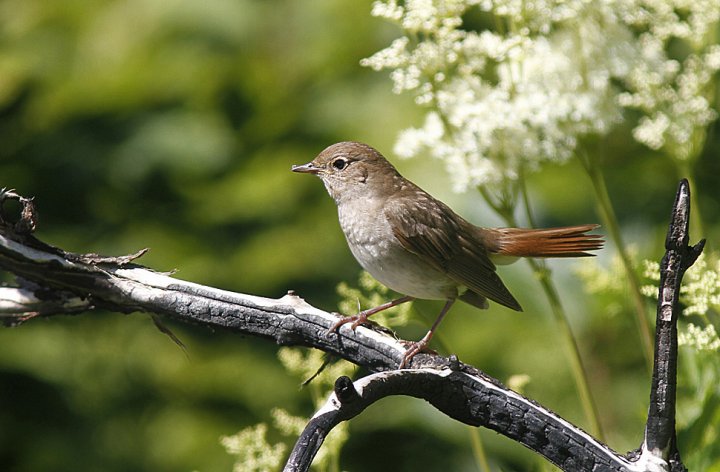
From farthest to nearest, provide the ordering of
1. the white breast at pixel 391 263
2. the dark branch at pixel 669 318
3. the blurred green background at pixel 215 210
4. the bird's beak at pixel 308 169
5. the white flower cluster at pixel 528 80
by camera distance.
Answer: the blurred green background at pixel 215 210 < the bird's beak at pixel 308 169 < the white breast at pixel 391 263 < the white flower cluster at pixel 528 80 < the dark branch at pixel 669 318

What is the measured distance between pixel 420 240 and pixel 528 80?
376 millimetres

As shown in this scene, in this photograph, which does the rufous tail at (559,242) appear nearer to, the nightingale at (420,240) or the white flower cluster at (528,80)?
the nightingale at (420,240)

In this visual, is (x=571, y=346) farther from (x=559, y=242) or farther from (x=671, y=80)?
(x=671, y=80)

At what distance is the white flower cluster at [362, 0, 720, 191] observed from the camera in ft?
5.56

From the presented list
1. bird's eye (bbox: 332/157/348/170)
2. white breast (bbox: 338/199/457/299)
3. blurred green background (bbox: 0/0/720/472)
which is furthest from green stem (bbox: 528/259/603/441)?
blurred green background (bbox: 0/0/720/472)

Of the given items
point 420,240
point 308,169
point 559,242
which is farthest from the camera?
point 308,169

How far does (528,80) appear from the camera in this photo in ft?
5.91

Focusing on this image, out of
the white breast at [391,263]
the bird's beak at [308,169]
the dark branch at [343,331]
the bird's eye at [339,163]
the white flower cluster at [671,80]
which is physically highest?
the white flower cluster at [671,80]

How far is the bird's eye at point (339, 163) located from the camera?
6.87ft

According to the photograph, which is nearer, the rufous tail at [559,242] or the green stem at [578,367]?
the green stem at [578,367]

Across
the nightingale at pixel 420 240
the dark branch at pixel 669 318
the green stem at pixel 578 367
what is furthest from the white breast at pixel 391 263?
the dark branch at pixel 669 318

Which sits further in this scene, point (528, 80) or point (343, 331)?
point (528, 80)

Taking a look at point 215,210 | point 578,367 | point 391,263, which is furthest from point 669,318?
point 215,210

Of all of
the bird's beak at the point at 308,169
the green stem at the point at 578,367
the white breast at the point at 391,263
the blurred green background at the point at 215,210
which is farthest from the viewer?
the blurred green background at the point at 215,210
